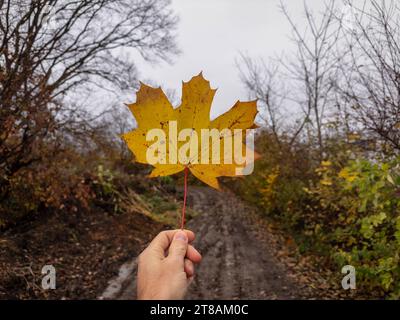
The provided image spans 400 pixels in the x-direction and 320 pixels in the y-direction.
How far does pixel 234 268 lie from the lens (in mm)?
7703

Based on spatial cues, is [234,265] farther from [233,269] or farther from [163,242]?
[163,242]

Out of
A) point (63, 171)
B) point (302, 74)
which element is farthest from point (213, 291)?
point (302, 74)

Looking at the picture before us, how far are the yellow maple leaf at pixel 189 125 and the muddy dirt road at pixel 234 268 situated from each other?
5.19 meters

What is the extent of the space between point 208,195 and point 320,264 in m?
11.2

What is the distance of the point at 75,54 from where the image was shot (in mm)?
10555

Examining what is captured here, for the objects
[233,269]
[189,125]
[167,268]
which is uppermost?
[189,125]

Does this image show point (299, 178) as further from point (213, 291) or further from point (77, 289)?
point (77, 289)

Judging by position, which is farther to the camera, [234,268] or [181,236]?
[234,268]

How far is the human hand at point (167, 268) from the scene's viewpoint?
1.13 meters

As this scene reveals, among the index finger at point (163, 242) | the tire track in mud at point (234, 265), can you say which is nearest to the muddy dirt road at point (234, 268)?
the tire track in mud at point (234, 265)

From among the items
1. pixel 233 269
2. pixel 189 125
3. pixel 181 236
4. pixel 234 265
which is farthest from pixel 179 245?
pixel 234 265

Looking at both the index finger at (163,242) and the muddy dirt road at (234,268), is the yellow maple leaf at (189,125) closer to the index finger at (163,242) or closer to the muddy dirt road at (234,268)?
the index finger at (163,242)

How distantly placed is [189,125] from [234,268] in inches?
275

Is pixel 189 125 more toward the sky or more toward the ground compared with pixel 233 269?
more toward the sky
